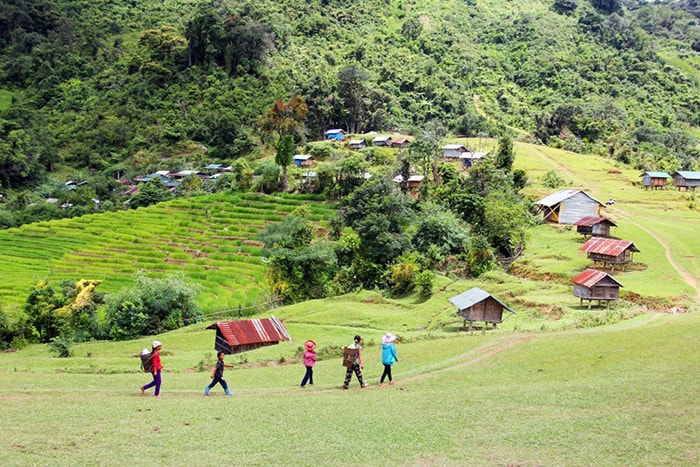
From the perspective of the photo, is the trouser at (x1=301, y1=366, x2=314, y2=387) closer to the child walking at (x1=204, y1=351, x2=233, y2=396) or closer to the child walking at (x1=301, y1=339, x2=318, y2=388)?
the child walking at (x1=301, y1=339, x2=318, y2=388)

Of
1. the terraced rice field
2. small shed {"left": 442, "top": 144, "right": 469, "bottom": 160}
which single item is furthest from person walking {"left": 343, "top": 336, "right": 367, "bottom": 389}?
small shed {"left": 442, "top": 144, "right": 469, "bottom": 160}

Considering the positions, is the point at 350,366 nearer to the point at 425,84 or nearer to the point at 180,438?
the point at 180,438

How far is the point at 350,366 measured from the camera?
1930 centimetres

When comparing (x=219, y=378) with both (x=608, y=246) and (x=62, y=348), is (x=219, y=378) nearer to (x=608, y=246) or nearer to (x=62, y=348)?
(x=62, y=348)

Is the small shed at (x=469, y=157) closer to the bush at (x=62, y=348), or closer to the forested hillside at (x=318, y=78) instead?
the forested hillside at (x=318, y=78)

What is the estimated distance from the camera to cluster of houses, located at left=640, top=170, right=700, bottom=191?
74.2m

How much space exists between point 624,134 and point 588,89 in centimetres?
3450

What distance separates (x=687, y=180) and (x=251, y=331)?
63753 mm

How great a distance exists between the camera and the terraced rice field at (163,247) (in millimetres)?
50688

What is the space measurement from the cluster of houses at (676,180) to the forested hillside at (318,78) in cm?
1486

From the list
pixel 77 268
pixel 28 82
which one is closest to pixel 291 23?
pixel 28 82

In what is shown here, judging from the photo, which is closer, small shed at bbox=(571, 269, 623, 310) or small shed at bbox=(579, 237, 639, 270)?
small shed at bbox=(571, 269, 623, 310)

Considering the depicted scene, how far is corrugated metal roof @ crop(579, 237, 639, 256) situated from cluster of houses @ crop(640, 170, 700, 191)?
121 feet

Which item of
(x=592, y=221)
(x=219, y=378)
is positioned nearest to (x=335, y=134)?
(x=592, y=221)
